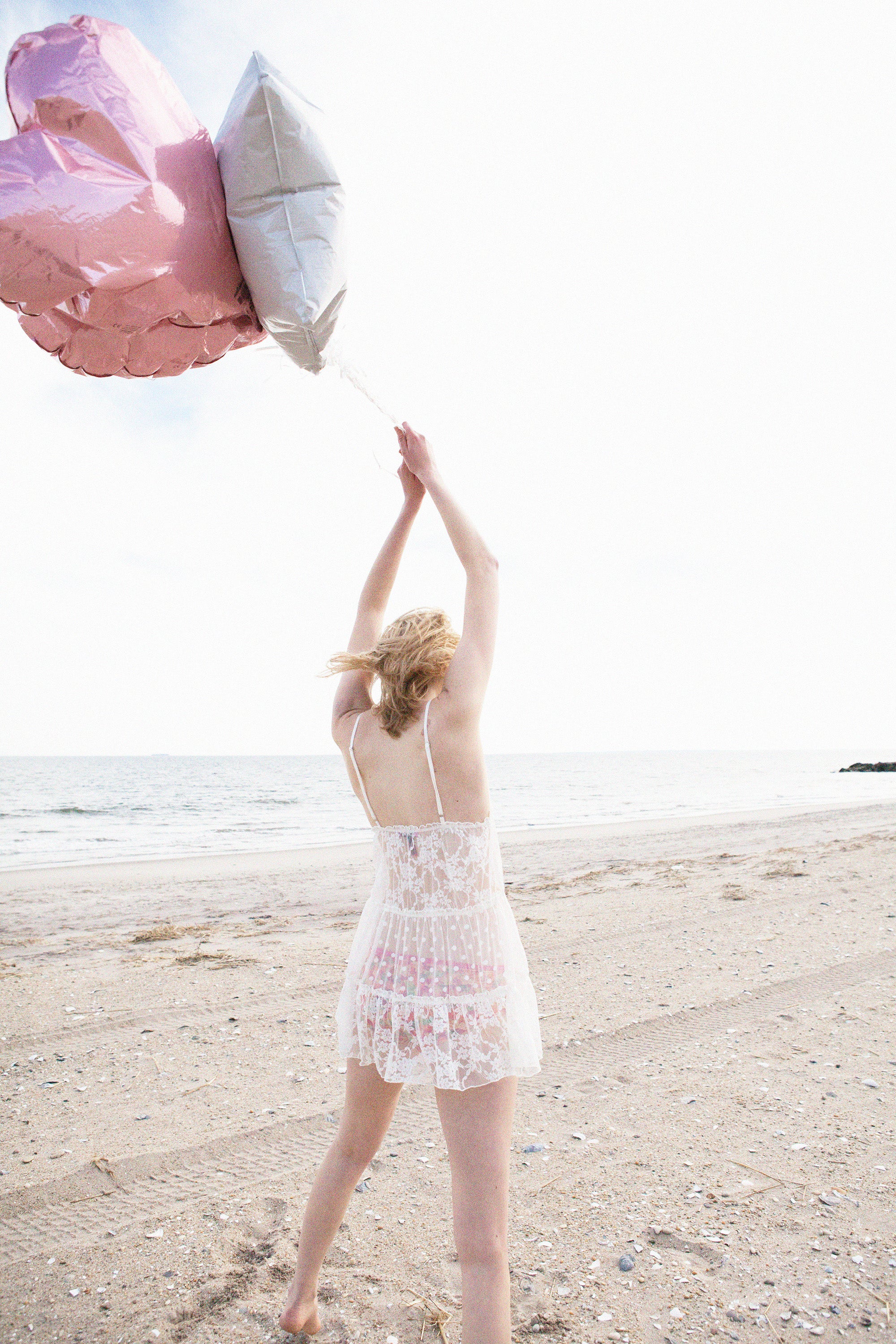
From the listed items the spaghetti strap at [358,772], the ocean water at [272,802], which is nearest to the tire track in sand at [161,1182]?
the spaghetti strap at [358,772]

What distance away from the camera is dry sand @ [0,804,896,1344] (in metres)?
2.36

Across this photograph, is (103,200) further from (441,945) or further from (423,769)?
(441,945)

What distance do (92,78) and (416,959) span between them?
2.25 meters

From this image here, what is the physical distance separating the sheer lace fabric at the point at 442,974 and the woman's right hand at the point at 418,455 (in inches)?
37.6

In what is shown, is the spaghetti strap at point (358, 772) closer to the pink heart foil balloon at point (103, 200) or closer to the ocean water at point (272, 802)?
the pink heart foil balloon at point (103, 200)

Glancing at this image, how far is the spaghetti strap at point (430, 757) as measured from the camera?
1.84 metres

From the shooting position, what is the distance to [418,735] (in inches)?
73.4

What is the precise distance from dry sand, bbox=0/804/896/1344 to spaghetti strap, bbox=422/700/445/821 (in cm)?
166

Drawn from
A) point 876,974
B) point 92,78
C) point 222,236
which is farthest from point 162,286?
point 876,974

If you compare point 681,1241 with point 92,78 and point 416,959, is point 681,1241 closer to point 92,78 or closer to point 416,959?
point 416,959

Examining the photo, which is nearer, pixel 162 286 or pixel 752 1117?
pixel 162 286

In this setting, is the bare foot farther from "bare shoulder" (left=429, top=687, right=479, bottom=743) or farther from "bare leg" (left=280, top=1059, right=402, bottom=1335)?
"bare shoulder" (left=429, top=687, right=479, bottom=743)

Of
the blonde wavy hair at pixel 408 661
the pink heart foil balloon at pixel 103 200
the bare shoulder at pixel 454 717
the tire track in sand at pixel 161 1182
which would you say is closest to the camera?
the pink heart foil balloon at pixel 103 200

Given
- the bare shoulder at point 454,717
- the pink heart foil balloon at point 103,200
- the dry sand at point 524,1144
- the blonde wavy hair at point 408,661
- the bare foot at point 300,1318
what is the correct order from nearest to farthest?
the pink heart foil balloon at point 103,200
the bare shoulder at point 454,717
the blonde wavy hair at point 408,661
the bare foot at point 300,1318
the dry sand at point 524,1144
